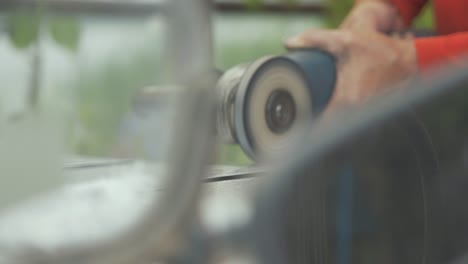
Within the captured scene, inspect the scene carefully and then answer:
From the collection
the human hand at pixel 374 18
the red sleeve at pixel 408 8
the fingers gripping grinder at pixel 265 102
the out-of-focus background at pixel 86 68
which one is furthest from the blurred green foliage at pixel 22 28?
the red sleeve at pixel 408 8

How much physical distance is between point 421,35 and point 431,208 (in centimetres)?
54

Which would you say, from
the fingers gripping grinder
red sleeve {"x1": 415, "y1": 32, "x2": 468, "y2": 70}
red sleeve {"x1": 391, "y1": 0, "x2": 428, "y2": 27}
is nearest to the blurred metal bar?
the fingers gripping grinder

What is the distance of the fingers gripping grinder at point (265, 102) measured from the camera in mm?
819

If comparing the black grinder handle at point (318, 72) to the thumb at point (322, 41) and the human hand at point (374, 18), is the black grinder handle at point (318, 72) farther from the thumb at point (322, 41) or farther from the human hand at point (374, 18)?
the human hand at point (374, 18)

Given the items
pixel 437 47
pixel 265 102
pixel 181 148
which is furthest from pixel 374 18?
pixel 181 148

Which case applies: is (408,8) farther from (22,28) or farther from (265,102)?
(22,28)

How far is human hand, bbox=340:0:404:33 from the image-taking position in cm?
102

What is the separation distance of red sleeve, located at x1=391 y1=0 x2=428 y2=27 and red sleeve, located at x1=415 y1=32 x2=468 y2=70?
20 centimetres

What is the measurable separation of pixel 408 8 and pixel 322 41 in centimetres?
33

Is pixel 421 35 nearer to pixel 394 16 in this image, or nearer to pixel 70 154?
pixel 394 16

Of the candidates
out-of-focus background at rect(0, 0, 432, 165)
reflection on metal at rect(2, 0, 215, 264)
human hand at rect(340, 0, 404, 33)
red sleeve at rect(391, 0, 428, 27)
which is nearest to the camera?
reflection on metal at rect(2, 0, 215, 264)

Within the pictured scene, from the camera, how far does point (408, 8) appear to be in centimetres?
118

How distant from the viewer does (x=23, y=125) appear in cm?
72

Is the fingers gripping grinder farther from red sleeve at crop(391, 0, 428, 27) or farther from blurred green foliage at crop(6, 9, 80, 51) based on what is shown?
red sleeve at crop(391, 0, 428, 27)
